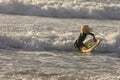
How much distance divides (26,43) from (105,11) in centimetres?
1043

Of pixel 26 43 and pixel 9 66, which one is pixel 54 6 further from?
pixel 9 66

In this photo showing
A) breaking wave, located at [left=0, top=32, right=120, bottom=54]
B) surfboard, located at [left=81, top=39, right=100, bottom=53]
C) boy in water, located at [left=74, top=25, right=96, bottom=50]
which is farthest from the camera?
breaking wave, located at [left=0, top=32, right=120, bottom=54]

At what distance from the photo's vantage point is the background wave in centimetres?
2097

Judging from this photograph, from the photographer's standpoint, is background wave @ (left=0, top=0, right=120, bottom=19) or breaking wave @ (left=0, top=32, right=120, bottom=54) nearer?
breaking wave @ (left=0, top=32, right=120, bottom=54)

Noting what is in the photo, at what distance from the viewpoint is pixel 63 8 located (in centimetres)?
2208

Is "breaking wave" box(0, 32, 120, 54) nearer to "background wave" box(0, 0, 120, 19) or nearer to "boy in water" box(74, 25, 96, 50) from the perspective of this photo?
"boy in water" box(74, 25, 96, 50)

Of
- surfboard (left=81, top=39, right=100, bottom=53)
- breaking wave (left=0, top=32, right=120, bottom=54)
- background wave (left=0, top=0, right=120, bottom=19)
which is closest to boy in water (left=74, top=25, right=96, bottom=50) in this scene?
surfboard (left=81, top=39, right=100, bottom=53)

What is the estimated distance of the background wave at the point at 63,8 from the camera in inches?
826

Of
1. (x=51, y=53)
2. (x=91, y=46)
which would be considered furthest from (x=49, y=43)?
(x=91, y=46)

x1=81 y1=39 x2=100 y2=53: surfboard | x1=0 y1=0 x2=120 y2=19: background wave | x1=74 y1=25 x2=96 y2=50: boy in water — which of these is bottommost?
x1=0 y1=0 x2=120 y2=19: background wave

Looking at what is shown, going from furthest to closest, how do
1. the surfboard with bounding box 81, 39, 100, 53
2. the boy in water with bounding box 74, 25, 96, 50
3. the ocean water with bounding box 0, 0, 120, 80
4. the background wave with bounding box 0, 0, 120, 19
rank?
the background wave with bounding box 0, 0, 120, 19 < the boy in water with bounding box 74, 25, 96, 50 < the surfboard with bounding box 81, 39, 100, 53 < the ocean water with bounding box 0, 0, 120, 80

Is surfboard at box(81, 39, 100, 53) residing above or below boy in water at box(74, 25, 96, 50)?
below

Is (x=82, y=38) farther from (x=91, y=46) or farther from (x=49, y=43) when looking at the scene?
(x=49, y=43)

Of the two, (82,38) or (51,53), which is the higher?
(82,38)
